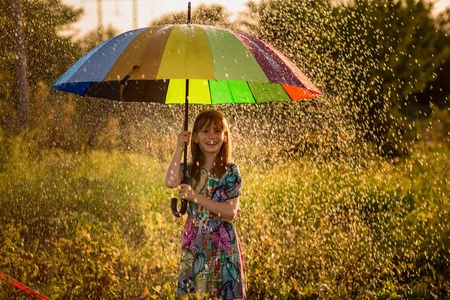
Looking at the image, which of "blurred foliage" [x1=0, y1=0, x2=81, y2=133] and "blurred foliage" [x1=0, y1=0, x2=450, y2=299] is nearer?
"blurred foliage" [x1=0, y1=0, x2=450, y2=299]

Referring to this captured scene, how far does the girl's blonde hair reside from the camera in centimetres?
236

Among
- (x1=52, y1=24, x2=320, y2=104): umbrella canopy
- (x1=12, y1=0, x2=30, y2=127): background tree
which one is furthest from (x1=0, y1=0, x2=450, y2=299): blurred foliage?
(x1=52, y1=24, x2=320, y2=104): umbrella canopy

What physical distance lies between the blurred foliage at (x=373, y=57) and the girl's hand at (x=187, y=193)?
511cm

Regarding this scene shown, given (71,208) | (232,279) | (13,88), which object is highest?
(13,88)

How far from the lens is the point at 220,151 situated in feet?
7.98

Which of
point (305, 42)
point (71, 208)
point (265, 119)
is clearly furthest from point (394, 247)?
point (265, 119)

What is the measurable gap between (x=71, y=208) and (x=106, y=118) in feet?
22.0

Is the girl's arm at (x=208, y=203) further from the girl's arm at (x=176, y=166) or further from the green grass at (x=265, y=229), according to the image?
the green grass at (x=265, y=229)

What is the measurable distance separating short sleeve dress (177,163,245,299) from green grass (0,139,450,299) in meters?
0.59

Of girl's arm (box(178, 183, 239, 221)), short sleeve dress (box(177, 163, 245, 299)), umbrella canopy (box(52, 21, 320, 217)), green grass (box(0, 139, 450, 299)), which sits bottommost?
green grass (box(0, 139, 450, 299))

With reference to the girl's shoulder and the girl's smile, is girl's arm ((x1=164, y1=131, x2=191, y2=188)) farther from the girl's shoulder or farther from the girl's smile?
the girl's shoulder

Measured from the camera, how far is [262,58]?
202cm

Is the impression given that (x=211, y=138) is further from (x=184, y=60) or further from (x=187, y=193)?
(x=184, y=60)

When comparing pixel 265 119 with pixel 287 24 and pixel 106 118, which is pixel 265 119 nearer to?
pixel 287 24
